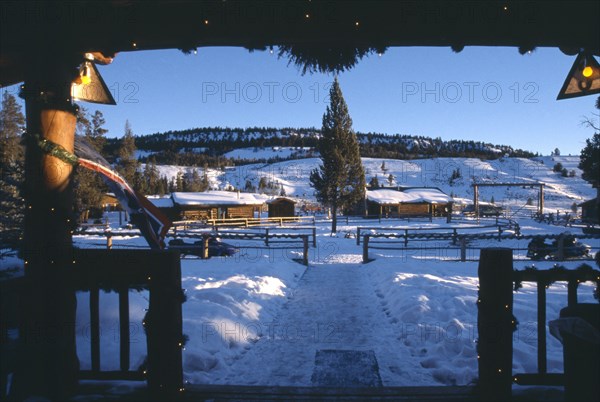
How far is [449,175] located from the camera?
447ft

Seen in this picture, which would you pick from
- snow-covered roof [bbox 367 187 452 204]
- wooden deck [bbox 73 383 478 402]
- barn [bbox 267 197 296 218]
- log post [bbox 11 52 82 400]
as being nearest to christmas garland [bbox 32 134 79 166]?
log post [bbox 11 52 82 400]

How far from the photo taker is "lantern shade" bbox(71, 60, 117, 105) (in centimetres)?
438

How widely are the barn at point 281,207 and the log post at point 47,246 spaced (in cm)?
4520

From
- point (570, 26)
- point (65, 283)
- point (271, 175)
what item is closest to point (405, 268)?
point (570, 26)

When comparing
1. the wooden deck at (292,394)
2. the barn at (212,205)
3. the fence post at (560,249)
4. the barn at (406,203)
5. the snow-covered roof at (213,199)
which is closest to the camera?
the wooden deck at (292,394)

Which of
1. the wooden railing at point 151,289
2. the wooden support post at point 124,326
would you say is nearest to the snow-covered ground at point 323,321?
the wooden support post at point 124,326

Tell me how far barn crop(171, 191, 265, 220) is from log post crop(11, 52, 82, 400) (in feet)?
127

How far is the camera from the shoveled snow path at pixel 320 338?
4.39 meters

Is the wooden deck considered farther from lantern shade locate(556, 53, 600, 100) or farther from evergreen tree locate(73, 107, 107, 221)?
evergreen tree locate(73, 107, 107, 221)

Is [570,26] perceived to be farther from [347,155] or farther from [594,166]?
[347,155]

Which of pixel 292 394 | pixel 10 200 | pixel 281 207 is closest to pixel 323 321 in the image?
pixel 292 394

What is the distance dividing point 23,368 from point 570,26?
5.92 m

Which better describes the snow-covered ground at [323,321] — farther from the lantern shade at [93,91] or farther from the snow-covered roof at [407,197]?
the snow-covered roof at [407,197]

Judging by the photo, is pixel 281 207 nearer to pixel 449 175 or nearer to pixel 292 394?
pixel 292 394
